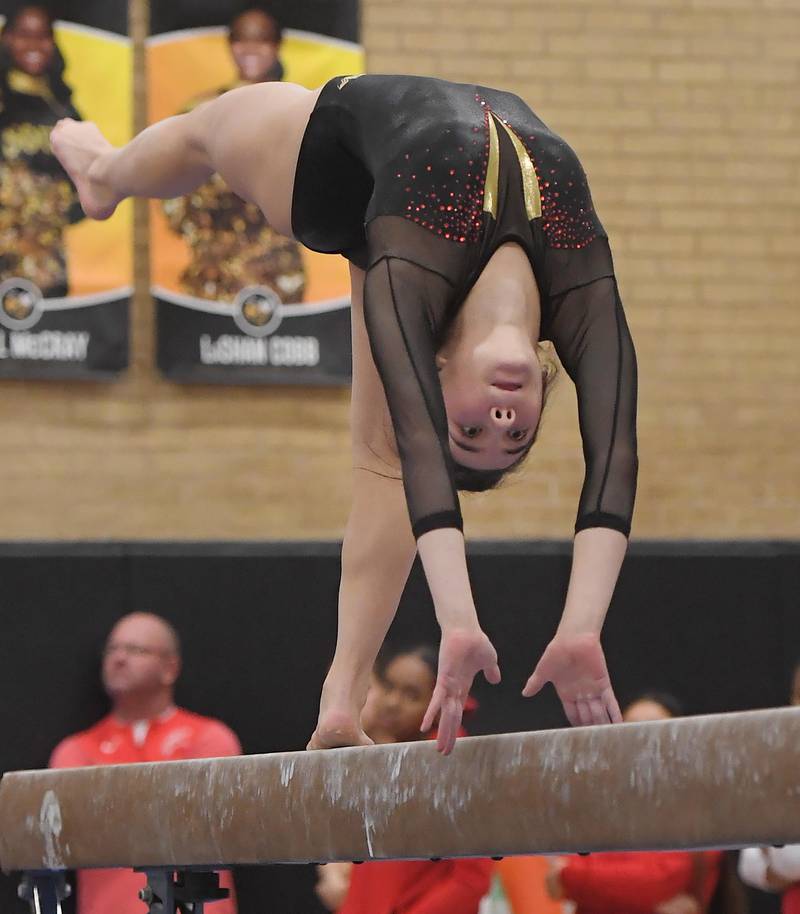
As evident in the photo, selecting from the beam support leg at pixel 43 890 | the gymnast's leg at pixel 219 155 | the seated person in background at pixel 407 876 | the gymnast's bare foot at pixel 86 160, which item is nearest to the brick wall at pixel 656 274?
A: the seated person in background at pixel 407 876

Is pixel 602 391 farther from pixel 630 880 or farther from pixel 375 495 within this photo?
pixel 630 880

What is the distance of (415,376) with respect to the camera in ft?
8.26

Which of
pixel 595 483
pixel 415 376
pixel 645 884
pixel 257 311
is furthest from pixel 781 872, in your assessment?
pixel 257 311

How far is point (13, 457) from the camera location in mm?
6109

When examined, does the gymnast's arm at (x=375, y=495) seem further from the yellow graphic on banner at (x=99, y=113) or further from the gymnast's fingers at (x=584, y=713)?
the yellow graphic on banner at (x=99, y=113)

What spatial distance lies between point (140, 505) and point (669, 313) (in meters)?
2.18

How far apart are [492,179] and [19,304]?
375 cm

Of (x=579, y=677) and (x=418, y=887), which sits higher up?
(x=579, y=677)

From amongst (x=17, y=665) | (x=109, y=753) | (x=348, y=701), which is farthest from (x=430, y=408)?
(x=17, y=665)

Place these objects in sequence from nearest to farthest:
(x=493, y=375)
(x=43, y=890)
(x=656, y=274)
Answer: (x=493, y=375)
(x=43, y=890)
(x=656, y=274)

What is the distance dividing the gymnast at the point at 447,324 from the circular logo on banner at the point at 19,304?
3080 millimetres

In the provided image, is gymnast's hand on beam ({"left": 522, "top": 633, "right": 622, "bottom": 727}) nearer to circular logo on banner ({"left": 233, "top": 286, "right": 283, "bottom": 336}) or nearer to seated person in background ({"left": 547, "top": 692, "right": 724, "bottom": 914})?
seated person in background ({"left": 547, "top": 692, "right": 724, "bottom": 914})

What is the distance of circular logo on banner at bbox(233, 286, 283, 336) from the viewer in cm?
630

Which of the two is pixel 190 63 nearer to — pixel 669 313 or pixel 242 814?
pixel 669 313
